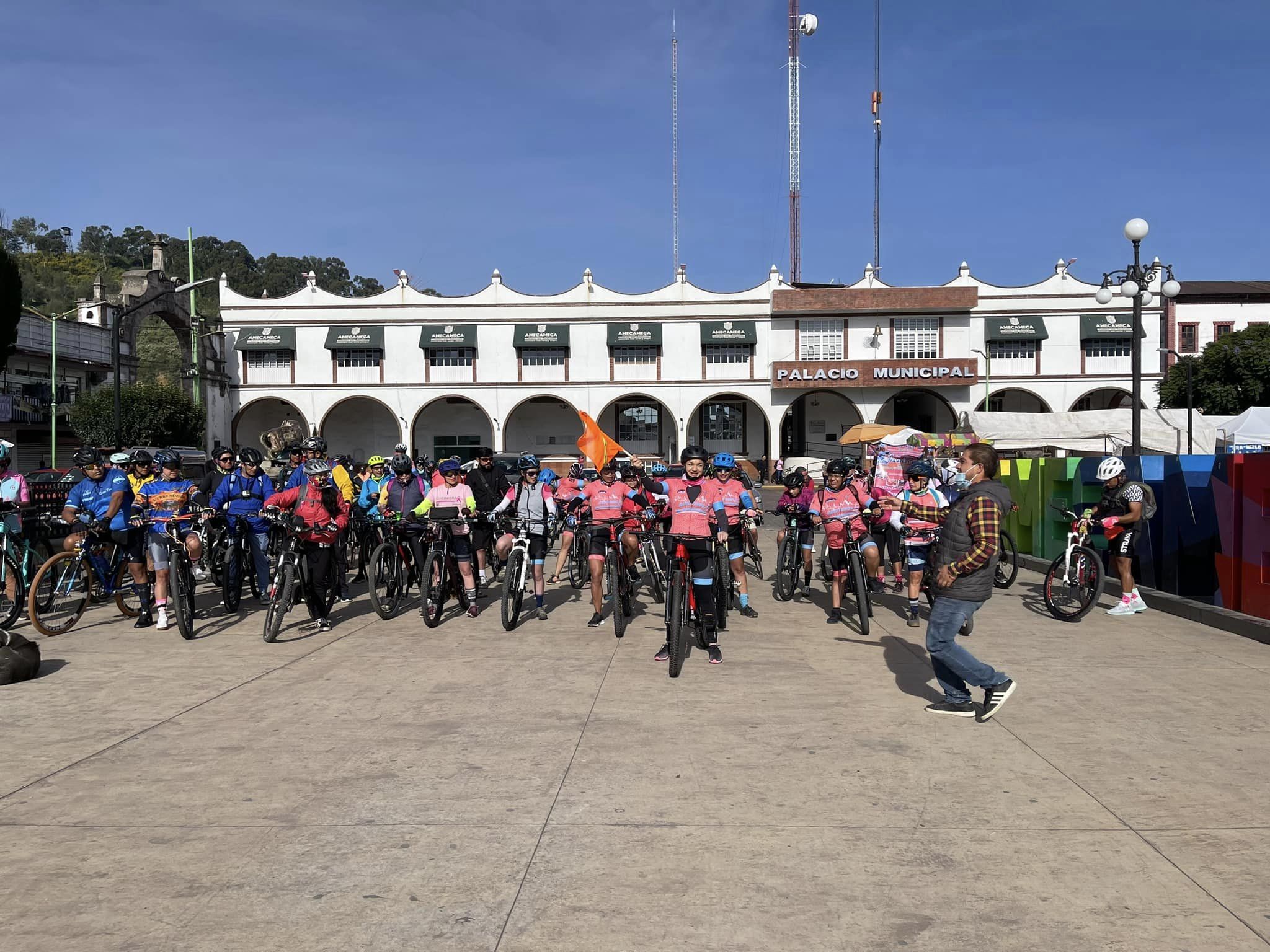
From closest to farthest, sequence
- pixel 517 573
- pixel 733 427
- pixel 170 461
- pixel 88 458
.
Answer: pixel 170 461
pixel 517 573
pixel 88 458
pixel 733 427

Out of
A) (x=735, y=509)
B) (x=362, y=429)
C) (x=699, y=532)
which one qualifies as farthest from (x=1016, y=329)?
(x=699, y=532)

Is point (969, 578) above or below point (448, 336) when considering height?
below

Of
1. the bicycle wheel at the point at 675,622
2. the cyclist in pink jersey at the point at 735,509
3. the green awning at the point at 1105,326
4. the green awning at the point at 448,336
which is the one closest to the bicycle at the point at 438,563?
the cyclist in pink jersey at the point at 735,509

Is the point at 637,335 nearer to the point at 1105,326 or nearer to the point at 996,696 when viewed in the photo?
the point at 1105,326

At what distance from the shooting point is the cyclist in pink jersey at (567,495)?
45.3ft

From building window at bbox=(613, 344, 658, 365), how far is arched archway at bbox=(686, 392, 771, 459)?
3.99m

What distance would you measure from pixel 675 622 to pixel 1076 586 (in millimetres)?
5327

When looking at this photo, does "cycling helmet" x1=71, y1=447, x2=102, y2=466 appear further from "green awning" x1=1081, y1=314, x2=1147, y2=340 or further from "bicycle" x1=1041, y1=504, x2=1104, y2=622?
"green awning" x1=1081, y1=314, x2=1147, y2=340

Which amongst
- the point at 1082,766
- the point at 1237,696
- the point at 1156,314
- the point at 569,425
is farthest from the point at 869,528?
the point at 1156,314

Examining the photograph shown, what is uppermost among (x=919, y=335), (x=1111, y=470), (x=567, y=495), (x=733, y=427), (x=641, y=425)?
(x=919, y=335)

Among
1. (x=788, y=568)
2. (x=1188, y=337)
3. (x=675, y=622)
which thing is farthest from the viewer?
(x=1188, y=337)

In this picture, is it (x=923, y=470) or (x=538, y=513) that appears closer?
(x=538, y=513)

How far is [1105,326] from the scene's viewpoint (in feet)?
146

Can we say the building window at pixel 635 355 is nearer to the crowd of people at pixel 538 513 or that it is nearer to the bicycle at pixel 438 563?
the crowd of people at pixel 538 513
